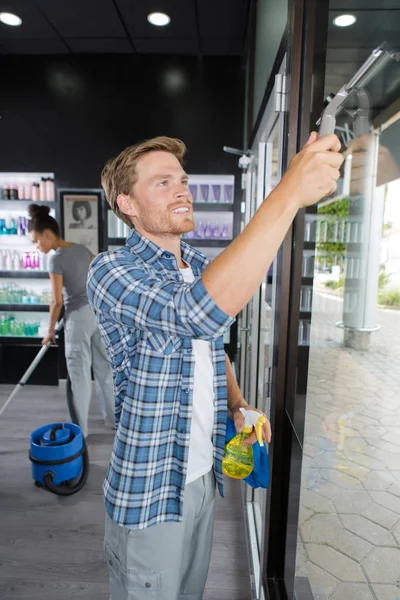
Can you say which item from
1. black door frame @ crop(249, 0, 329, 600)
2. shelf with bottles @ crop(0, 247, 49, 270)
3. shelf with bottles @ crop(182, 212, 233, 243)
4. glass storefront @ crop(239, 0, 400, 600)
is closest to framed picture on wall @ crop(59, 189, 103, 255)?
shelf with bottles @ crop(0, 247, 49, 270)

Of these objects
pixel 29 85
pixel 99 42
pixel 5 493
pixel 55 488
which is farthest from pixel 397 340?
pixel 29 85

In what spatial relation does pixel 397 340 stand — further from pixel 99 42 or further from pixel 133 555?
pixel 99 42

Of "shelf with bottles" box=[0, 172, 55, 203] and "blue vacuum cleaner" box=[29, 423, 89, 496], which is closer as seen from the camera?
"blue vacuum cleaner" box=[29, 423, 89, 496]

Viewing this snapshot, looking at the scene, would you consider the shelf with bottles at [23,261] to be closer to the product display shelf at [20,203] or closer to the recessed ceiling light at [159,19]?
the product display shelf at [20,203]

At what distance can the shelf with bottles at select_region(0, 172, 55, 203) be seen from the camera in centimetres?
499

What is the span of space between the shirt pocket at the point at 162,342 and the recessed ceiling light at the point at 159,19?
3884 millimetres

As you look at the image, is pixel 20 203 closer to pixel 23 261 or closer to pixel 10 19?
pixel 23 261

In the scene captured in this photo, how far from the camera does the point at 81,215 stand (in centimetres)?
497

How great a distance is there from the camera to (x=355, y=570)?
1.87 metres

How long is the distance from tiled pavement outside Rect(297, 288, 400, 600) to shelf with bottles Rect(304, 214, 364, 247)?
0.19 m

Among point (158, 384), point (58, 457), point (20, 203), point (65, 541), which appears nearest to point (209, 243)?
point (20, 203)

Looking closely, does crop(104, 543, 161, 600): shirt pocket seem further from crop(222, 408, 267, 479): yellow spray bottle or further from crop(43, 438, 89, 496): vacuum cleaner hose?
crop(43, 438, 89, 496): vacuum cleaner hose

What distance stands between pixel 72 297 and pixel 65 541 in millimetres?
1837

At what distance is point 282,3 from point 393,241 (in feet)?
4.16
